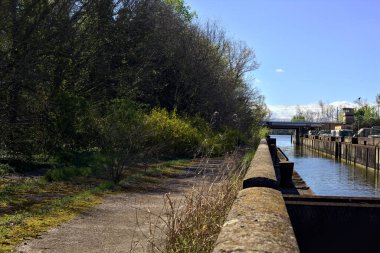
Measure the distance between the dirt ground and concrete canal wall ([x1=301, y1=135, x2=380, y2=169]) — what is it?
4069cm

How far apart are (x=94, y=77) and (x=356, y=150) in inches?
1626

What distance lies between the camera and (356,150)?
55.9 meters

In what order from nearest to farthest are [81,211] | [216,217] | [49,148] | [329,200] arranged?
[329,200], [216,217], [81,211], [49,148]

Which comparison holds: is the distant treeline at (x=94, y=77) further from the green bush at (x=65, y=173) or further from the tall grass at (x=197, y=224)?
the tall grass at (x=197, y=224)

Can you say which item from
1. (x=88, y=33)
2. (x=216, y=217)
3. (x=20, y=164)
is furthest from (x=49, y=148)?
(x=216, y=217)

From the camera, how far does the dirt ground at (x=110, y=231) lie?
6484 mm

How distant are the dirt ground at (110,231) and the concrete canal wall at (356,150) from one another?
40.7 metres

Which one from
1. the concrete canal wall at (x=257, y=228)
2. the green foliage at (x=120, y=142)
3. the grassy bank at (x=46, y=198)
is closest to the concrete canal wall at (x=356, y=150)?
the grassy bank at (x=46, y=198)

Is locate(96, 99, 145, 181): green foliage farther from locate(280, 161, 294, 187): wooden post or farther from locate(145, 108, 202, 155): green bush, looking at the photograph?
locate(145, 108, 202, 155): green bush

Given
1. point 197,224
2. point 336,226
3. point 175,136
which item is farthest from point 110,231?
point 175,136

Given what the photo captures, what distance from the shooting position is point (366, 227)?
4418mm

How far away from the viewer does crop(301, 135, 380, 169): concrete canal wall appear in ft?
158

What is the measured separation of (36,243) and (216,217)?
2.82 metres

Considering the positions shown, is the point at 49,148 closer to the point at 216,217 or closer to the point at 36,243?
the point at 36,243
